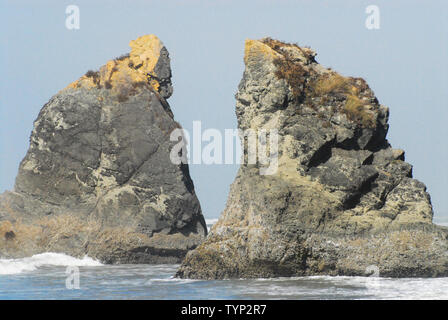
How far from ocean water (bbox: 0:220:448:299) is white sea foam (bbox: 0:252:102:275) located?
2128 millimetres

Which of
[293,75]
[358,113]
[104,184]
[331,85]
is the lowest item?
[104,184]

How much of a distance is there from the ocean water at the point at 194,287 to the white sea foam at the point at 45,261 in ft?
6.98

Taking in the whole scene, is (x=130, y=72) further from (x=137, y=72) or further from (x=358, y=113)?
(x=358, y=113)

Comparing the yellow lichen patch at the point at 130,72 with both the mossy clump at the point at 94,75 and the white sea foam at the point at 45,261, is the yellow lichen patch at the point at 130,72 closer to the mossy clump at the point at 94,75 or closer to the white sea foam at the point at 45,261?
the mossy clump at the point at 94,75

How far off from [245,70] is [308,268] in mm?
7445

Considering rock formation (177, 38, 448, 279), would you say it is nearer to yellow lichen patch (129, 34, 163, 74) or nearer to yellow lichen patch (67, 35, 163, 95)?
yellow lichen patch (67, 35, 163, 95)

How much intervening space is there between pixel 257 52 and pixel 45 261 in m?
12.9

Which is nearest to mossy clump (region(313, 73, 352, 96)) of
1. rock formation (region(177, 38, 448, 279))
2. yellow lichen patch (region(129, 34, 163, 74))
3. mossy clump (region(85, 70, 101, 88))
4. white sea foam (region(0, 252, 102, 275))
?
rock formation (region(177, 38, 448, 279))

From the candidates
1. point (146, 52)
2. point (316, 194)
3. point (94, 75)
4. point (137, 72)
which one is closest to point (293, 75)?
point (316, 194)

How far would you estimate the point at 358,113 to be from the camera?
32.9 metres

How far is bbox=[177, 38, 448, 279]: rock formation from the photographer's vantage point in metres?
30.3

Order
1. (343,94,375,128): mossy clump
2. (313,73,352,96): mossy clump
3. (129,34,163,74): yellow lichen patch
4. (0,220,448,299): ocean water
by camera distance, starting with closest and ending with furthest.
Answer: (0,220,448,299): ocean water → (343,94,375,128): mossy clump → (313,73,352,96): mossy clump → (129,34,163,74): yellow lichen patch

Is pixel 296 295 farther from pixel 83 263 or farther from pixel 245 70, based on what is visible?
pixel 83 263
